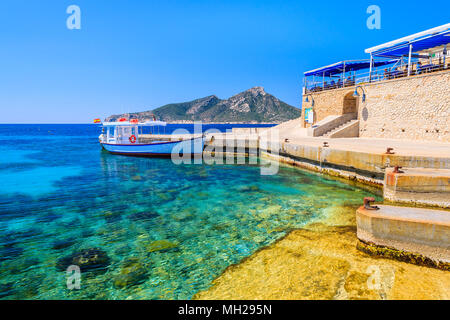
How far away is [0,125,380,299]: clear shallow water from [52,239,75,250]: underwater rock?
3 centimetres

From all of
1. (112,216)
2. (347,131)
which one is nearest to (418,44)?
(347,131)

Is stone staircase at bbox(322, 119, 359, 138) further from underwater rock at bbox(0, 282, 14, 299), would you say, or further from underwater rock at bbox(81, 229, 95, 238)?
underwater rock at bbox(0, 282, 14, 299)

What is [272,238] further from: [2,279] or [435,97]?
[435,97]

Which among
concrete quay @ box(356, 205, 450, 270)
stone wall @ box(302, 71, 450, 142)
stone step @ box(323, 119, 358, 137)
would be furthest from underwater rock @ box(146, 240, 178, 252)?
stone step @ box(323, 119, 358, 137)

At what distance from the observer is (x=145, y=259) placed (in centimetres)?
519

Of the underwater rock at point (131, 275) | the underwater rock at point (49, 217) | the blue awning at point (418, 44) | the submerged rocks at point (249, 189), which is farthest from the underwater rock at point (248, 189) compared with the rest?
the blue awning at point (418, 44)

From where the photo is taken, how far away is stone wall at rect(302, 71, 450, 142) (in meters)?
14.0

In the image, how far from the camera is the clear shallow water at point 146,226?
4.46 meters

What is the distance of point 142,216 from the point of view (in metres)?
7.92

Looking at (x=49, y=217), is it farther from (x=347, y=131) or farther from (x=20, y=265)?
(x=347, y=131)

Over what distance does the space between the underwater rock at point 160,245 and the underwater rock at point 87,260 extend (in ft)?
2.93

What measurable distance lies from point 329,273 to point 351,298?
65 centimetres
